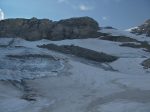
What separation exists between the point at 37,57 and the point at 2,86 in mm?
14390

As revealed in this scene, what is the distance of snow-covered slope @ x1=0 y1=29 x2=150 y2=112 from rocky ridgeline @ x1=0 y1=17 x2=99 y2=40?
17937 millimetres

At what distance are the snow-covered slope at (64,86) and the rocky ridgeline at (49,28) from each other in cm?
1794

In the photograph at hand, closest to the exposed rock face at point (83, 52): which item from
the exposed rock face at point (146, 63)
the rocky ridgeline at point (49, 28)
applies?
the exposed rock face at point (146, 63)

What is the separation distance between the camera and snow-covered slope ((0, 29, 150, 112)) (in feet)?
61.4

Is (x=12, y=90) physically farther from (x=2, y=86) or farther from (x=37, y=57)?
(x=37, y=57)

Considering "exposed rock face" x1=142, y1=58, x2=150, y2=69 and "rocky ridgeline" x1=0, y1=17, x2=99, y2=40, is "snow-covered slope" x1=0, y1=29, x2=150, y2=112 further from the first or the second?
"rocky ridgeline" x1=0, y1=17, x2=99, y2=40

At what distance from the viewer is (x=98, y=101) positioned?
1997 cm

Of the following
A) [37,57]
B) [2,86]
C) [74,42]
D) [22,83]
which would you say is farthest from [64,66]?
[74,42]

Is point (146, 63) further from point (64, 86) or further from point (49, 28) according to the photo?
point (49, 28)

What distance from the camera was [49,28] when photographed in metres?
60.8

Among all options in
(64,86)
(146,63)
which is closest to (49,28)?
(146,63)

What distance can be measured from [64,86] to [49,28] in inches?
1442

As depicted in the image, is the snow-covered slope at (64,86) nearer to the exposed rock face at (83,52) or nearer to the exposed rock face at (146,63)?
the exposed rock face at (146,63)

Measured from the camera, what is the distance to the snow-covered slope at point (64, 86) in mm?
18703
